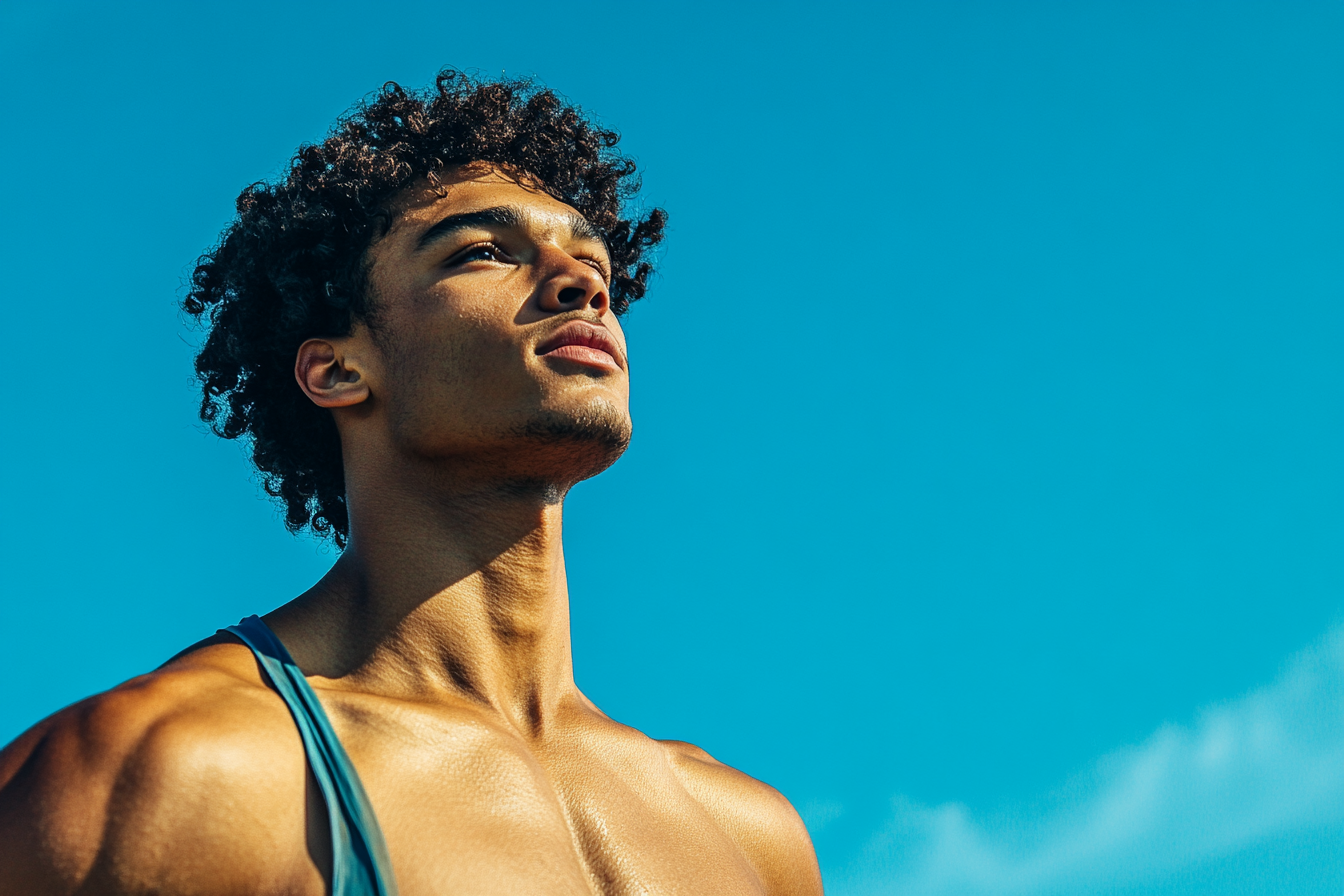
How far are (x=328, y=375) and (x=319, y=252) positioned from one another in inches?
25.9

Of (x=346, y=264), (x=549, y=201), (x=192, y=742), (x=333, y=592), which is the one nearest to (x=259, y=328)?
(x=346, y=264)

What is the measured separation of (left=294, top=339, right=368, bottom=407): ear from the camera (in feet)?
15.7

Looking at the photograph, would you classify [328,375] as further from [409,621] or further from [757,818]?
[757,818]

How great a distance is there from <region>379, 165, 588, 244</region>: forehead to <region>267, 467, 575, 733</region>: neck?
115 centimetres

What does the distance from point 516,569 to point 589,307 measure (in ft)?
3.30

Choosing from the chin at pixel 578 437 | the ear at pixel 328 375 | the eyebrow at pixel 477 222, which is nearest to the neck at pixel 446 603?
the chin at pixel 578 437

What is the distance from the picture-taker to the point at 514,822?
3674 mm

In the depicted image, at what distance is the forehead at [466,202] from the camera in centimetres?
507

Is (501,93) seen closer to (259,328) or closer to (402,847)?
(259,328)

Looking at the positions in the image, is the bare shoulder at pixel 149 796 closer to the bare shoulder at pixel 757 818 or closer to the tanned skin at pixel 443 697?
the tanned skin at pixel 443 697

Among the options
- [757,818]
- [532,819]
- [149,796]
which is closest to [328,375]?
[532,819]

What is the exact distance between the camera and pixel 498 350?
4.46 metres

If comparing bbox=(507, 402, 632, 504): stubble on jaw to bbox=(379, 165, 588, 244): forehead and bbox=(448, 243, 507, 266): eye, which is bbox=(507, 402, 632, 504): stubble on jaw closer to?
→ bbox=(448, 243, 507, 266): eye

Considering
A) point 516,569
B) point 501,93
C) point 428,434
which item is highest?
point 501,93
